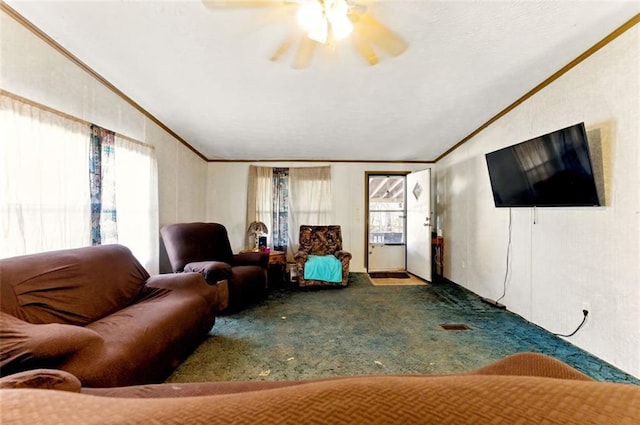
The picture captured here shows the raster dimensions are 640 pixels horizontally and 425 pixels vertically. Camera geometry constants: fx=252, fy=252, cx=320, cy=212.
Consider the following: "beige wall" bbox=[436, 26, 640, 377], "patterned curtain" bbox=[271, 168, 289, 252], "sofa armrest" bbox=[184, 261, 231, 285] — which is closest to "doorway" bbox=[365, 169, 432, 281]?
"beige wall" bbox=[436, 26, 640, 377]

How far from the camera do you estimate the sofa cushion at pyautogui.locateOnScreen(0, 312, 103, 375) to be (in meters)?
1.03

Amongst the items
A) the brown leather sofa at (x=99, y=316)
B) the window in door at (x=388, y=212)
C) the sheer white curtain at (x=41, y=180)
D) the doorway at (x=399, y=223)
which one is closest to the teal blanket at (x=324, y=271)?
the doorway at (x=399, y=223)

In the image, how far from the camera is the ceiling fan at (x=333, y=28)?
4.64ft

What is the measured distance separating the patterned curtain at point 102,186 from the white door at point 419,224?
432 cm

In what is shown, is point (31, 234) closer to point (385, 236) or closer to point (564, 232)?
point (564, 232)

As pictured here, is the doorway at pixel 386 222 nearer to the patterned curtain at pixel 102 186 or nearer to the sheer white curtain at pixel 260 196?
the sheer white curtain at pixel 260 196

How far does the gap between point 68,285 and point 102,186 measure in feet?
3.72

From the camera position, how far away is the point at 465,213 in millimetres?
3910

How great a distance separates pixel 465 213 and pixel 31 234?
15.6 feet

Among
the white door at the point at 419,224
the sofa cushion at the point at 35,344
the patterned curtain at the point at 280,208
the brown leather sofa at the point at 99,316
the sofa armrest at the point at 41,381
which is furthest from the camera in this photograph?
the patterned curtain at the point at 280,208

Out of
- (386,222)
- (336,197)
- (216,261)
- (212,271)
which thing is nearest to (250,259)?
(216,261)

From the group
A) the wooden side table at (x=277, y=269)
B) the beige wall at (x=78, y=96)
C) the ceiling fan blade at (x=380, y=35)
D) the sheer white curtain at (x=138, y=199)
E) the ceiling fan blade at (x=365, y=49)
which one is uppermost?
the ceiling fan blade at (x=380, y=35)

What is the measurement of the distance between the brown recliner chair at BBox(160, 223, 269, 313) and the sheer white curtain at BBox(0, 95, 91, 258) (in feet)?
3.13

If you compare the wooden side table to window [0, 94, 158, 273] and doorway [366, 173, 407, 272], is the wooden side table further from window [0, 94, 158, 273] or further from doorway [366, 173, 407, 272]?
window [0, 94, 158, 273]
